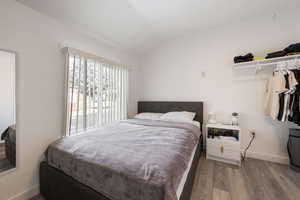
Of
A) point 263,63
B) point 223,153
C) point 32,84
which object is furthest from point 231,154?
point 32,84

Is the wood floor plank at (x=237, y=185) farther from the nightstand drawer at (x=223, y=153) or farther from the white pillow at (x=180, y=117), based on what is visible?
the white pillow at (x=180, y=117)

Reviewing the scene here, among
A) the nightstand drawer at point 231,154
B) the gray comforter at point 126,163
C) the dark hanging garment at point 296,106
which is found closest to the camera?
the gray comforter at point 126,163

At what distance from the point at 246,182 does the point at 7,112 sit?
120 inches

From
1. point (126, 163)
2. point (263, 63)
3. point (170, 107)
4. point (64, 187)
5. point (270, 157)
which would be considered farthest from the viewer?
point (170, 107)

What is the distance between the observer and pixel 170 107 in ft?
9.82

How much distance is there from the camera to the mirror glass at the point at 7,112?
1.32 meters

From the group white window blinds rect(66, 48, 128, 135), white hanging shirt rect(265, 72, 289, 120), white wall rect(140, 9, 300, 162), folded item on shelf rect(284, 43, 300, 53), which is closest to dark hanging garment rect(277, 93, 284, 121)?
white hanging shirt rect(265, 72, 289, 120)

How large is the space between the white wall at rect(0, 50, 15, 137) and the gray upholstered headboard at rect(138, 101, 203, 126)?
94.0 inches

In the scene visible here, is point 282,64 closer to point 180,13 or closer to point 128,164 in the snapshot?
point 180,13

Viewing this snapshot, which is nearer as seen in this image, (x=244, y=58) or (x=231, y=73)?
(x=244, y=58)

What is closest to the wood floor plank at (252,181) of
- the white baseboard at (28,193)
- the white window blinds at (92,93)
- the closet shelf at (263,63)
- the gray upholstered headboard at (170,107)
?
the gray upholstered headboard at (170,107)

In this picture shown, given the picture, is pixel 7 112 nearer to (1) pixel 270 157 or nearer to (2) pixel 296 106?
(2) pixel 296 106

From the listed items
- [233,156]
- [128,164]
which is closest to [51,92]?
[128,164]

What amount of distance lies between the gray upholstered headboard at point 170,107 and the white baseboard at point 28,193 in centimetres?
233
